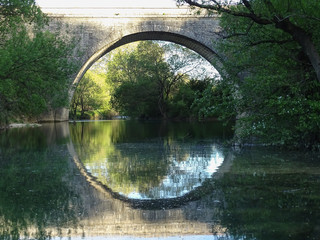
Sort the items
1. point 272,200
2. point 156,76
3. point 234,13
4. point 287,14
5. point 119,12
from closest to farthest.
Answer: point 272,200 → point 234,13 → point 287,14 → point 119,12 → point 156,76

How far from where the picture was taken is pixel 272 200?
19.0 ft

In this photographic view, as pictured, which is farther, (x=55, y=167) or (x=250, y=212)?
(x=55, y=167)

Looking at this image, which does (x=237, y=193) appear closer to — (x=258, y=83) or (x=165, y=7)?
(x=258, y=83)

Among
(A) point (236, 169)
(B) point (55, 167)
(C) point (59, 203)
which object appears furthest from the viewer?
(B) point (55, 167)

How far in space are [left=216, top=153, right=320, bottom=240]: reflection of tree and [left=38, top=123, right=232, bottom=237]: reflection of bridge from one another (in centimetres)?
21

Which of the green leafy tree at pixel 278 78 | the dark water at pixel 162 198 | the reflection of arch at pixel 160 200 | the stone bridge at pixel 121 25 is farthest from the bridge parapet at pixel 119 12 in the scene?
the reflection of arch at pixel 160 200

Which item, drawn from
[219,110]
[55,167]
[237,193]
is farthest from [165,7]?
[237,193]

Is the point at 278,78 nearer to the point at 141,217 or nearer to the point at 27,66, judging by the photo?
the point at 141,217

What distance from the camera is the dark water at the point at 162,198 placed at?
4.55 meters

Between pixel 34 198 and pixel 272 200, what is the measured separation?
316 cm

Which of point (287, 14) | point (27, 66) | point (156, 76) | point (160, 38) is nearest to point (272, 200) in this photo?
point (287, 14)

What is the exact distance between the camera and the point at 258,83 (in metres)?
10.8

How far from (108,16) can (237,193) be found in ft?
86.6

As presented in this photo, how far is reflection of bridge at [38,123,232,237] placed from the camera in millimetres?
4527
